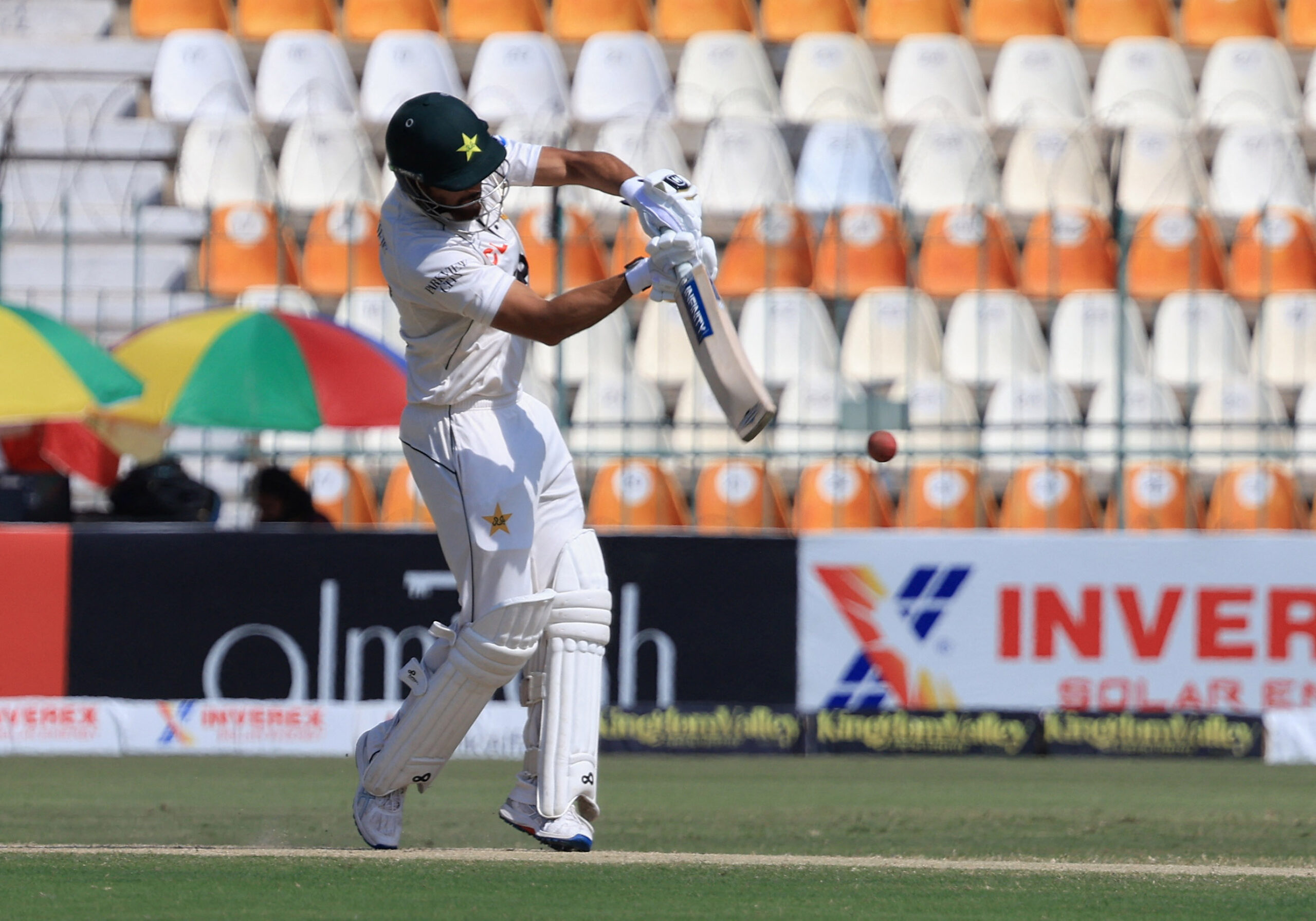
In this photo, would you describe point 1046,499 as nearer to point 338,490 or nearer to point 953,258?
point 953,258

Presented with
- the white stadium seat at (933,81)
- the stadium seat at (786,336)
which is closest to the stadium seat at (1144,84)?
the white stadium seat at (933,81)

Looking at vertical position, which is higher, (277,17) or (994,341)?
Result: (277,17)

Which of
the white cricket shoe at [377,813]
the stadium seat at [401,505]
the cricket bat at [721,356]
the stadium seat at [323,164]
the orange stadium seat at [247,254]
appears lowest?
the white cricket shoe at [377,813]

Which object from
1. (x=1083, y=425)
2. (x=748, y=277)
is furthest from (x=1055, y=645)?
(x=748, y=277)

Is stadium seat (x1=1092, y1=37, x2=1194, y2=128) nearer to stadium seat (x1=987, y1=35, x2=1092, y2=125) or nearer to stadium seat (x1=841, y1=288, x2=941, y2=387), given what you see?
stadium seat (x1=987, y1=35, x2=1092, y2=125)

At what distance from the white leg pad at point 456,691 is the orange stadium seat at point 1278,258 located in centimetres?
889

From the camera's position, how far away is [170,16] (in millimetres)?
14297

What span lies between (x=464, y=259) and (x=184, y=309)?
7.85 metres

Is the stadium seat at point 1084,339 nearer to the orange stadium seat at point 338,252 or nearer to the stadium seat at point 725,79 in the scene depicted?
the stadium seat at point 725,79

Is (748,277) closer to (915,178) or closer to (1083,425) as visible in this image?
(915,178)

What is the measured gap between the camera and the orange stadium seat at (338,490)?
35.5ft

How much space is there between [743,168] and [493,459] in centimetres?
846

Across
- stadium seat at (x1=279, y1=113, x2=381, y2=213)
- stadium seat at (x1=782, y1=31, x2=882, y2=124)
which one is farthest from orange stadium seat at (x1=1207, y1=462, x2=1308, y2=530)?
stadium seat at (x1=279, y1=113, x2=381, y2=213)

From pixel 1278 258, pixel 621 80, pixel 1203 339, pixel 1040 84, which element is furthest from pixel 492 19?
pixel 1278 258
